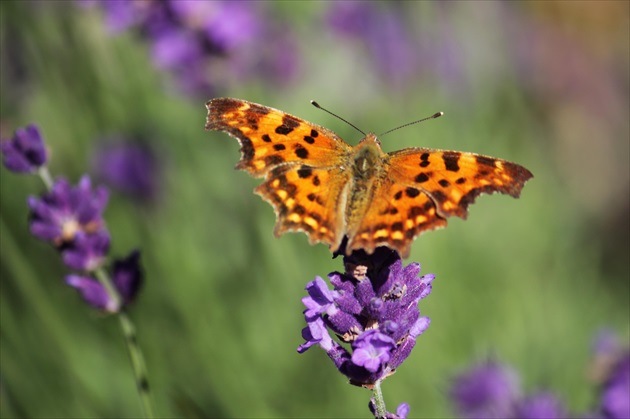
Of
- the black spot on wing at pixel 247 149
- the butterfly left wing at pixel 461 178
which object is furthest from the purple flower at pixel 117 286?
the butterfly left wing at pixel 461 178

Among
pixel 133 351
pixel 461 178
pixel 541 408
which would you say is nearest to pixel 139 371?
pixel 133 351

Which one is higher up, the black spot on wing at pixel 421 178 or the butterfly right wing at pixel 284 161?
the butterfly right wing at pixel 284 161

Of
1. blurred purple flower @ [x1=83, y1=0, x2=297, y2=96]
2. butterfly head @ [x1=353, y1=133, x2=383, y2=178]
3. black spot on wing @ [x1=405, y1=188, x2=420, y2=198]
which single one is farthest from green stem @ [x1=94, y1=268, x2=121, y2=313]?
blurred purple flower @ [x1=83, y1=0, x2=297, y2=96]

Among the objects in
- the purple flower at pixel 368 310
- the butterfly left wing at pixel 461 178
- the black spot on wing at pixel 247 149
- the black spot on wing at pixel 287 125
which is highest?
the black spot on wing at pixel 287 125

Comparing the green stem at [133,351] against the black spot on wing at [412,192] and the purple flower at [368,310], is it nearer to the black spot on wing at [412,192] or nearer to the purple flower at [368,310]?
the purple flower at [368,310]

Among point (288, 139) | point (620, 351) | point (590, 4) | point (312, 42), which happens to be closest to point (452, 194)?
point (288, 139)

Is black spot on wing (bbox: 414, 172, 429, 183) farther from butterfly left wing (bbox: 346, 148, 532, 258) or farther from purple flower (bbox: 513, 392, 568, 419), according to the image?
purple flower (bbox: 513, 392, 568, 419)
